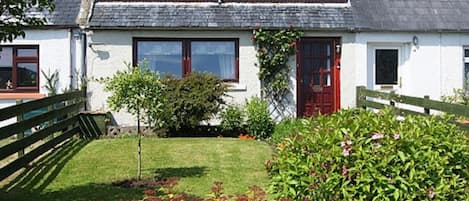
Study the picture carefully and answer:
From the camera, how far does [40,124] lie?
1130 cm

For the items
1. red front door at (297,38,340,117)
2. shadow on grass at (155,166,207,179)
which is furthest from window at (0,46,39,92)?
shadow on grass at (155,166,207,179)

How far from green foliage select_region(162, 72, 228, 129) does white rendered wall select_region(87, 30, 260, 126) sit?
1182 millimetres

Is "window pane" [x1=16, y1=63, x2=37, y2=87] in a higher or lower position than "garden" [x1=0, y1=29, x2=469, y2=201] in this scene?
higher

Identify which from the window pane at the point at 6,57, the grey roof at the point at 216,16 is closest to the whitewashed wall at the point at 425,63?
the grey roof at the point at 216,16

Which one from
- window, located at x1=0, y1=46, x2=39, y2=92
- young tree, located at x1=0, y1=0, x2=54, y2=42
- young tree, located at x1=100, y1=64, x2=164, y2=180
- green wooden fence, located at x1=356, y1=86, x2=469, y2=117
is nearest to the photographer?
young tree, located at x1=0, y1=0, x2=54, y2=42

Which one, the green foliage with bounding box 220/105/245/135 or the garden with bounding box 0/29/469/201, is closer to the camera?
the garden with bounding box 0/29/469/201

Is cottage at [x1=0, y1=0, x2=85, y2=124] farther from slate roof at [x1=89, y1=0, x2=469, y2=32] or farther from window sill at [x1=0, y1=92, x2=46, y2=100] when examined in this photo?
slate roof at [x1=89, y1=0, x2=469, y2=32]

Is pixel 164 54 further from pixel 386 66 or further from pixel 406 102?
pixel 406 102

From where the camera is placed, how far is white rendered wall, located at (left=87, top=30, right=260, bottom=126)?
15.3 meters

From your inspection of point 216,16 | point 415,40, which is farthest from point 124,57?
point 415,40

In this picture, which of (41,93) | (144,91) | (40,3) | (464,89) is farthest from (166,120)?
(464,89)

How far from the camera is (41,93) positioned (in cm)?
1577

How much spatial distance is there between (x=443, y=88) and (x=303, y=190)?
1256 centimetres

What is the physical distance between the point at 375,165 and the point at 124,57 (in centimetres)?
1116
